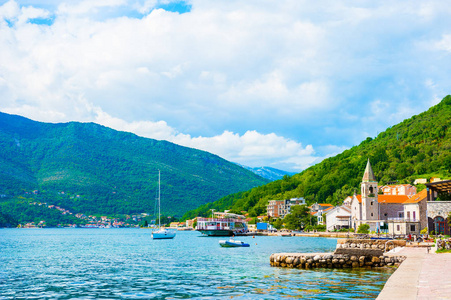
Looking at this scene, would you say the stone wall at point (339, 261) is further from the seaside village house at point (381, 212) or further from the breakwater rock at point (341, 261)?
the seaside village house at point (381, 212)

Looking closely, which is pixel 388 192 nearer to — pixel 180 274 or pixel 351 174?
pixel 351 174

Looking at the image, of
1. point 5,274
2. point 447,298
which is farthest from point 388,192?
point 447,298

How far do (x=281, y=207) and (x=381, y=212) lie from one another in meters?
67.4

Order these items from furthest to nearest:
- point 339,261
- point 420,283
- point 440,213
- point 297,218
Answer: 1. point 297,218
2. point 440,213
3. point 339,261
4. point 420,283

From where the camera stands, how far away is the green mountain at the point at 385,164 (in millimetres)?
131375

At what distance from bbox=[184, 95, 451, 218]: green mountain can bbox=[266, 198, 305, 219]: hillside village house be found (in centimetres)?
630

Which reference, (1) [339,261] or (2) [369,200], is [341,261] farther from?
(2) [369,200]

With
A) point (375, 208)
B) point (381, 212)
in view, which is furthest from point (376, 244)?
A: point (381, 212)

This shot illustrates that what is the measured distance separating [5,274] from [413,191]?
93025mm

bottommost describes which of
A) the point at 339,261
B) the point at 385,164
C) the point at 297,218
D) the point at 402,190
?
the point at 297,218

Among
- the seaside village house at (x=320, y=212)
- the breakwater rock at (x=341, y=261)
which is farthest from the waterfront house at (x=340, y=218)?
the breakwater rock at (x=341, y=261)

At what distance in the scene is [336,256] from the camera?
30031mm

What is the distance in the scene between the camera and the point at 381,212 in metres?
87.6

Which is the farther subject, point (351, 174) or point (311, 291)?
point (351, 174)
